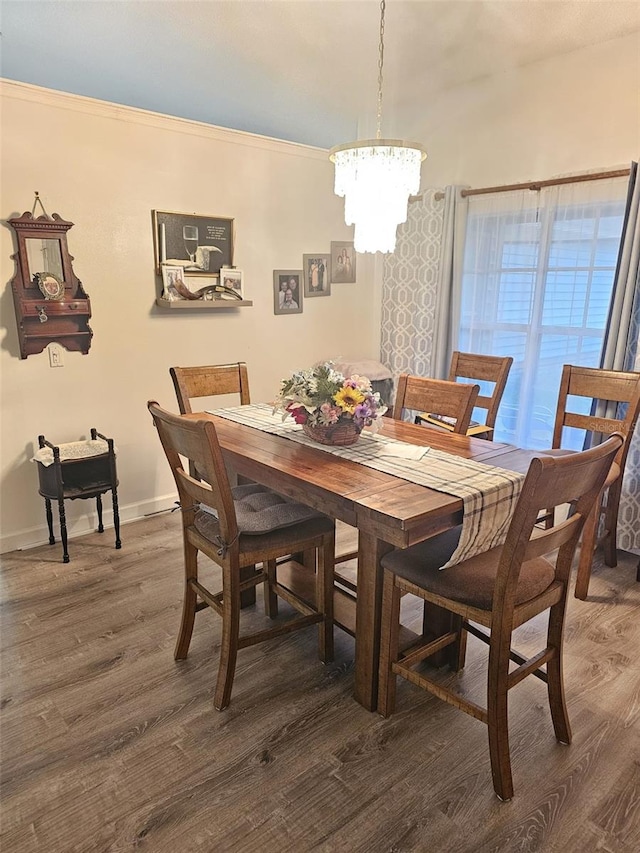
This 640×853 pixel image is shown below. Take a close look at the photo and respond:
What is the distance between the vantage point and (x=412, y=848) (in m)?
1.47

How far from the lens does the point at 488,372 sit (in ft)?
10.9

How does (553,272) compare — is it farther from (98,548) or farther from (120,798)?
(120,798)

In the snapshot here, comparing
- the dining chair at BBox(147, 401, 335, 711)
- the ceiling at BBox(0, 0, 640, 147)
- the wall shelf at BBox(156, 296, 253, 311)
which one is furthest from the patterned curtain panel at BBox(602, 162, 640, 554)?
the wall shelf at BBox(156, 296, 253, 311)

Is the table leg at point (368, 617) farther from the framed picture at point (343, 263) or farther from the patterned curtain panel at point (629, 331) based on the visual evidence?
the framed picture at point (343, 263)

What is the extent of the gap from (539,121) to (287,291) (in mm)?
1886

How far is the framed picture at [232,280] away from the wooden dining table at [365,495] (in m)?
1.51

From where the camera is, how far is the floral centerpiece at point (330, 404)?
6.92 ft

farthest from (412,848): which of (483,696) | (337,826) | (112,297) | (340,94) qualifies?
(340,94)

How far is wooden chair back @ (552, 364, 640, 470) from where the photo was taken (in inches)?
109

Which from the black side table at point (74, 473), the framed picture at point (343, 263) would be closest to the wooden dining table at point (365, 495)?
the black side table at point (74, 473)

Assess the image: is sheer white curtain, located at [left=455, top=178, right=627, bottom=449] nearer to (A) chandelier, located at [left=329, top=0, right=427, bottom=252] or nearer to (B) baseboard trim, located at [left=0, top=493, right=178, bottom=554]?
(A) chandelier, located at [left=329, top=0, right=427, bottom=252]

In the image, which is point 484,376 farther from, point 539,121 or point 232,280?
point 232,280

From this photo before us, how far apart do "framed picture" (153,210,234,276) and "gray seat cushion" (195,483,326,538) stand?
1.78 metres

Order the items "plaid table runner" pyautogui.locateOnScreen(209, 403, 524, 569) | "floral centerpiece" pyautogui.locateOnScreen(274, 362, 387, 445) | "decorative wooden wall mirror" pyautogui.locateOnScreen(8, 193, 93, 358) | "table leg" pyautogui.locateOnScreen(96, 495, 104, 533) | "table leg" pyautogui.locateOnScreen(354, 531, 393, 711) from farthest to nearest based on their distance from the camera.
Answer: "table leg" pyautogui.locateOnScreen(96, 495, 104, 533), "decorative wooden wall mirror" pyautogui.locateOnScreen(8, 193, 93, 358), "floral centerpiece" pyautogui.locateOnScreen(274, 362, 387, 445), "table leg" pyautogui.locateOnScreen(354, 531, 393, 711), "plaid table runner" pyautogui.locateOnScreen(209, 403, 524, 569)
